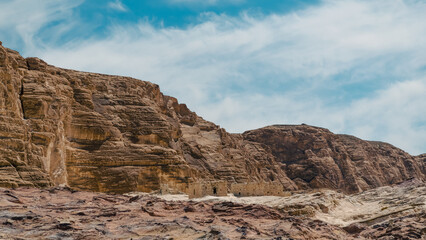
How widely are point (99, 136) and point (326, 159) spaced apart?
7509cm

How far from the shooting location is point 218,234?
18.9 metres

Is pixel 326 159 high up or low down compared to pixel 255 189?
up

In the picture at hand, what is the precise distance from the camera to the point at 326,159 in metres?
124

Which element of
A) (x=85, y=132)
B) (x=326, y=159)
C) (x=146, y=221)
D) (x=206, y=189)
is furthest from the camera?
(x=326, y=159)

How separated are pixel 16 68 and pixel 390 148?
12761cm

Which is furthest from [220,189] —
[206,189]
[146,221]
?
[146,221]

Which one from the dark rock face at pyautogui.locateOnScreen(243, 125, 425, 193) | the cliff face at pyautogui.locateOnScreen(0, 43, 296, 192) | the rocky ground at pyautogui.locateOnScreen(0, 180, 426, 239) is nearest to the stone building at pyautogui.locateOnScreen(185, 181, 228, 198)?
the cliff face at pyautogui.locateOnScreen(0, 43, 296, 192)

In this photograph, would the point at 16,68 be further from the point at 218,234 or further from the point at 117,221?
the point at 218,234

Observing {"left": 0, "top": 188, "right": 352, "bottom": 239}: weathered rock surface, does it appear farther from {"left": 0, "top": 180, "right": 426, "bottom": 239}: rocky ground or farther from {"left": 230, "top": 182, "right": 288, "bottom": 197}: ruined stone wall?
{"left": 230, "top": 182, "right": 288, "bottom": 197}: ruined stone wall

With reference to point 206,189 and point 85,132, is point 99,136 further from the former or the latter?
point 206,189

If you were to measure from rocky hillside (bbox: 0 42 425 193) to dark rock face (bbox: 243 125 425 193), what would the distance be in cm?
1200

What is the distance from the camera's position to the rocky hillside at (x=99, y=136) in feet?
147

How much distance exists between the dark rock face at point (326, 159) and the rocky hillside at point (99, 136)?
1200 centimetres

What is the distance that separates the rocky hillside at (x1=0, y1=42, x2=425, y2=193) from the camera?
147ft
